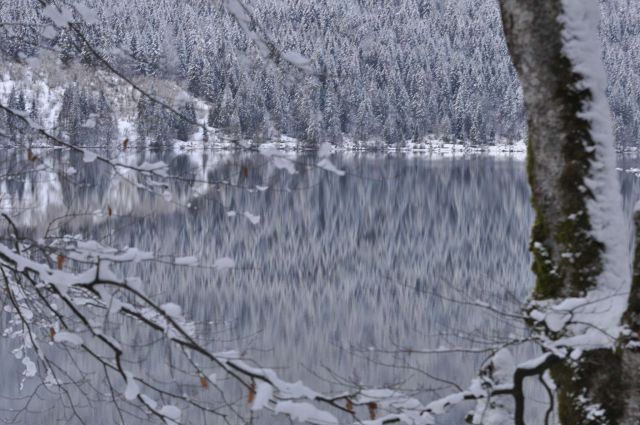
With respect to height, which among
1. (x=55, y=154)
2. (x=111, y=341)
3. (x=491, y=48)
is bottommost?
(x=111, y=341)

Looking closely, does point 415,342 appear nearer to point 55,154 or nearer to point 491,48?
point 55,154

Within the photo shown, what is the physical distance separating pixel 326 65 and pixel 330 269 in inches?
828

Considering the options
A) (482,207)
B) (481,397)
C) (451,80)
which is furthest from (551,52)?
(451,80)

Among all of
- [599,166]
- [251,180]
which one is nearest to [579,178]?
[599,166]

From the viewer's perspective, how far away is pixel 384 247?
87.8 ft

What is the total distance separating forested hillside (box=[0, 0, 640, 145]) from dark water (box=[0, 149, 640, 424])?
259 mm

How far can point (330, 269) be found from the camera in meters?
23.1

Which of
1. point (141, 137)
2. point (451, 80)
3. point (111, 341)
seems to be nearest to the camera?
point (111, 341)

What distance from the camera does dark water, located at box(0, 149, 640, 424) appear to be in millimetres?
7230

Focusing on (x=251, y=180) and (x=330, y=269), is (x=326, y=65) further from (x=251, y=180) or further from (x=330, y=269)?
(x=330, y=269)

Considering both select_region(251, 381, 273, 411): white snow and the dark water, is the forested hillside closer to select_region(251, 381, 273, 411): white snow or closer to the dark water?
the dark water

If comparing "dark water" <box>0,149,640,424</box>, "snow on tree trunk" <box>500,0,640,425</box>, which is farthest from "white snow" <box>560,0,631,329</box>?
"dark water" <box>0,149,640,424</box>

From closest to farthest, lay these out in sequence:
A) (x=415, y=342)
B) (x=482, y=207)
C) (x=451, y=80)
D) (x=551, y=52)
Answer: (x=551, y=52), (x=415, y=342), (x=482, y=207), (x=451, y=80)

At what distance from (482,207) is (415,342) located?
24.0 metres
